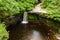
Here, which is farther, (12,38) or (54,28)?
(54,28)

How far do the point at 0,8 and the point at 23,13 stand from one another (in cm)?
947

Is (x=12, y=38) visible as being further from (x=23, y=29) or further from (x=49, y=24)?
(x=49, y=24)

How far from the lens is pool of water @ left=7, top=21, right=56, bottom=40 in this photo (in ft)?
55.0

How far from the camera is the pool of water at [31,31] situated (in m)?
16.8

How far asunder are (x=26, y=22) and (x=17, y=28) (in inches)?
109

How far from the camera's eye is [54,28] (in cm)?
1784

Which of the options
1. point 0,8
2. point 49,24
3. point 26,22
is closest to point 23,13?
point 26,22

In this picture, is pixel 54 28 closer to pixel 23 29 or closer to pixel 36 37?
pixel 36 37

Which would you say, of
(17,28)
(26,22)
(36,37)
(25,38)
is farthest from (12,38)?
(26,22)

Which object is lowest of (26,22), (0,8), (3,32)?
(26,22)

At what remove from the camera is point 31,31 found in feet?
61.6

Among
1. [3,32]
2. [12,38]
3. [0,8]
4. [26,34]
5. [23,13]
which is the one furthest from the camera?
[23,13]

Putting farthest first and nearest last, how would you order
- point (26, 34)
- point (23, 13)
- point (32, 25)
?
point (23, 13)
point (32, 25)
point (26, 34)

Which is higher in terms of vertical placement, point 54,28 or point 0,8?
point 0,8
